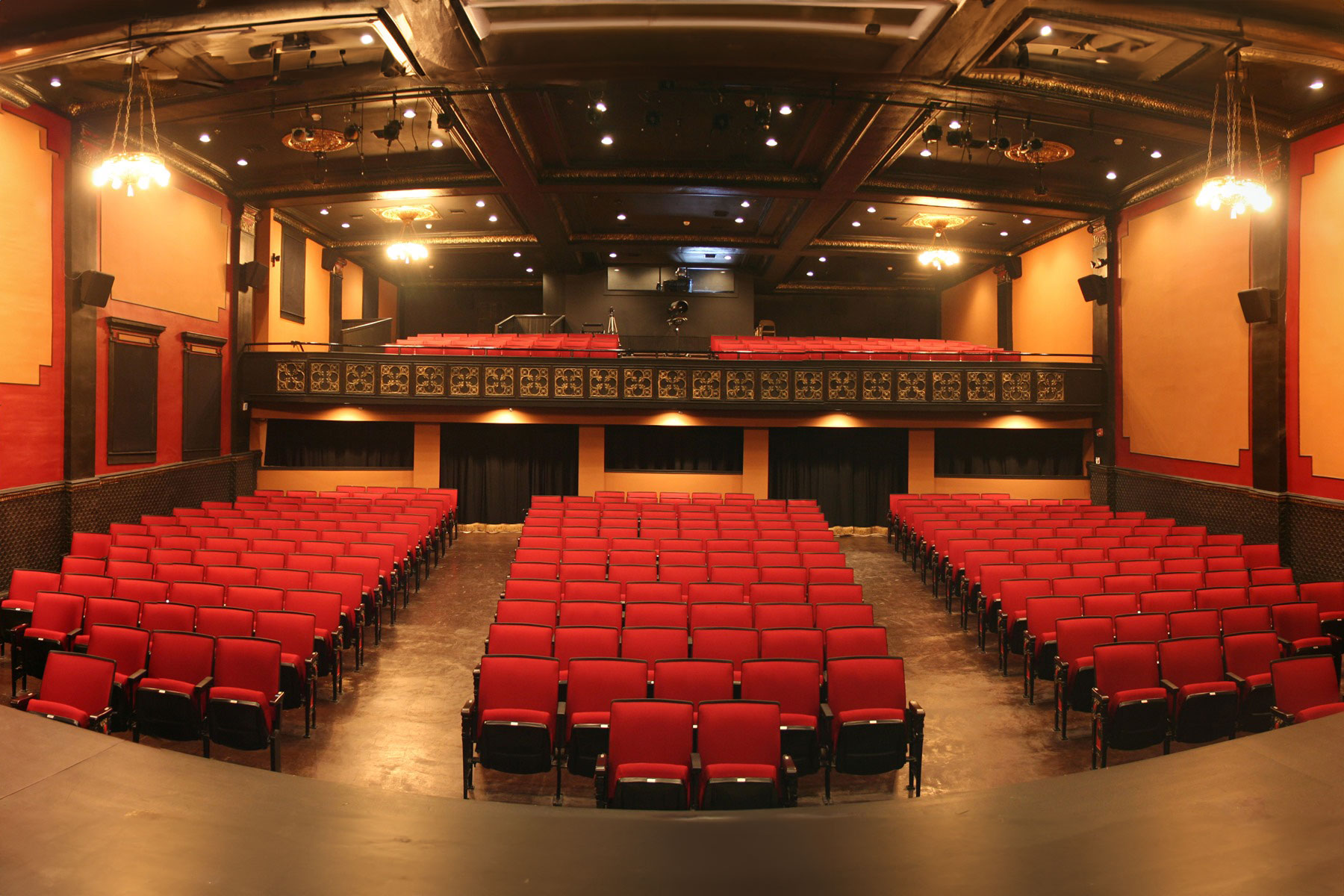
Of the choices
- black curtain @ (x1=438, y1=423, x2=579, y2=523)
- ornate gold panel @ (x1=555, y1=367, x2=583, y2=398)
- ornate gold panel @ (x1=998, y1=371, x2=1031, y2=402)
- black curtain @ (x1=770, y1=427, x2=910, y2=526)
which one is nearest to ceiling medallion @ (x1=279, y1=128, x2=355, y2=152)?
ornate gold panel @ (x1=555, y1=367, x2=583, y2=398)

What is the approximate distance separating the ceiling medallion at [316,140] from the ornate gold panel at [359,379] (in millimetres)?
3795

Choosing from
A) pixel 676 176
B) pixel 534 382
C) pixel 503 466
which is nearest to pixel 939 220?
pixel 676 176

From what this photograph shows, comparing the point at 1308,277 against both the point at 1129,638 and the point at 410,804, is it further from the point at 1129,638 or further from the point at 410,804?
the point at 410,804

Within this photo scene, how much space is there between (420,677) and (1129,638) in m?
5.71

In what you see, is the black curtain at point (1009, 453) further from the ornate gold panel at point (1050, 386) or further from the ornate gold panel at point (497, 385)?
the ornate gold panel at point (497, 385)

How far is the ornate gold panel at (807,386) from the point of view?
528 inches

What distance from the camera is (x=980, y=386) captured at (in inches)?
525

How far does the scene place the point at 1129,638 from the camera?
5.46 metres

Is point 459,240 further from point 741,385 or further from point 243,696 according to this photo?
point 243,696

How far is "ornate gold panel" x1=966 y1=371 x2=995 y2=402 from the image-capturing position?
525 inches

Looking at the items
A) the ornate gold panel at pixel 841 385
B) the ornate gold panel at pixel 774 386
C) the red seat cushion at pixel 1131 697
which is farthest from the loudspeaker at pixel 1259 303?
the red seat cushion at pixel 1131 697

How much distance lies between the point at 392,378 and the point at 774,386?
697 cm

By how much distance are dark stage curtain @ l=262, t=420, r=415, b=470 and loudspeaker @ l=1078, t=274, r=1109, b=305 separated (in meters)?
12.7

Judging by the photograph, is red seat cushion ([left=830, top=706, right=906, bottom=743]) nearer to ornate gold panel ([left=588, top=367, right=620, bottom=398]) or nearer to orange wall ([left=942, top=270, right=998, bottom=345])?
ornate gold panel ([left=588, top=367, right=620, bottom=398])
